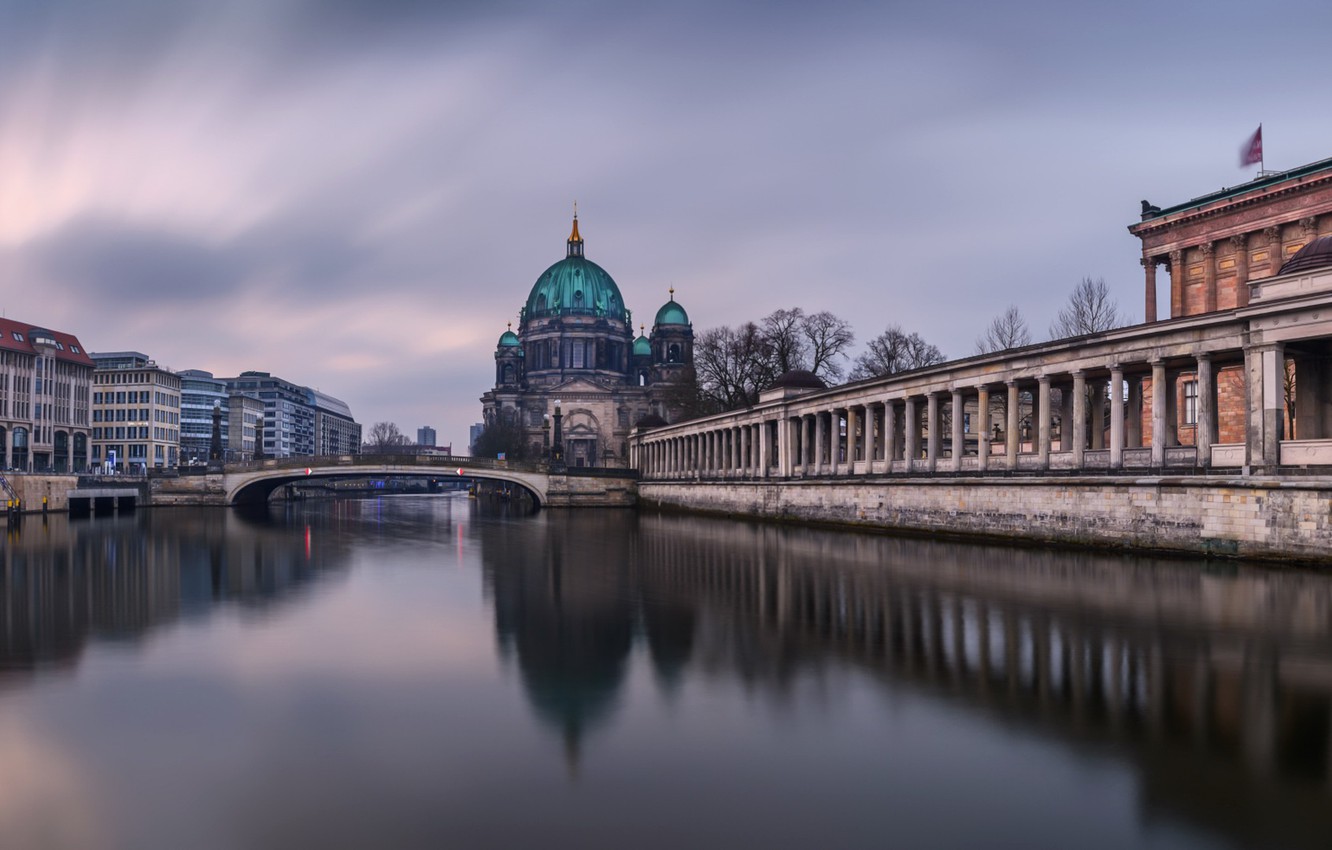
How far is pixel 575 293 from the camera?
168250mm

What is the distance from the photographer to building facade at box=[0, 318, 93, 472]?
316ft

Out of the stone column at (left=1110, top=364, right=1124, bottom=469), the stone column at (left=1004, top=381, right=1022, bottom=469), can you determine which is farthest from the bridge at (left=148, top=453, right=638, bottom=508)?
the stone column at (left=1110, top=364, right=1124, bottom=469)

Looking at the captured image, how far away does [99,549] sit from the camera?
39562 mm

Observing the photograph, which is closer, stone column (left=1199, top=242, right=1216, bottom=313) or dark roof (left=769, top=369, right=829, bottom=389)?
stone column (left=1199, top=242, right=1216, bottom=313)

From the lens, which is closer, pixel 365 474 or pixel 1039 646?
pixel 1039 646

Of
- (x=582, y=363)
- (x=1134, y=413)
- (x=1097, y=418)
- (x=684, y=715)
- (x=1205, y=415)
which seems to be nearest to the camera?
(x=684, y=715)

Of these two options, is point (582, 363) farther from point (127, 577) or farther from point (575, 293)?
point (127, 577)

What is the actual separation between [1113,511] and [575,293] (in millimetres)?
142151

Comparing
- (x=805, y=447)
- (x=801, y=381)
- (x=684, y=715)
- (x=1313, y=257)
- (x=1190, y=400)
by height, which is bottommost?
(x=684, y=715)

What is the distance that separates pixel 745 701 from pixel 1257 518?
20110 mm

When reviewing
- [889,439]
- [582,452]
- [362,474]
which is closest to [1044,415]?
[889,439]

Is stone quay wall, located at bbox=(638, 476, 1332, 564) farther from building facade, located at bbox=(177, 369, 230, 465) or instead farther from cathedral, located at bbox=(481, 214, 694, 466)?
building facade, located at bbox=(177, 369, 230, 465)

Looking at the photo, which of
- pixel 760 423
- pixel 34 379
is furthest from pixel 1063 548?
pixel 34 379

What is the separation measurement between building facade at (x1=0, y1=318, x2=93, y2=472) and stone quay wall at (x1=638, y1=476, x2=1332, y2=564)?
81885mm
